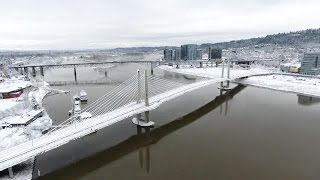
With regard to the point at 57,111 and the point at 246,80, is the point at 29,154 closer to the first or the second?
the point at 57,111

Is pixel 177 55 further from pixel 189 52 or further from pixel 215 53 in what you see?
pixel 215 53

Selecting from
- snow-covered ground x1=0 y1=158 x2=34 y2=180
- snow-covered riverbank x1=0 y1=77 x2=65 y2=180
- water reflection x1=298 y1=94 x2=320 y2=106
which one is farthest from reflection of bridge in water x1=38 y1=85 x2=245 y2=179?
water reflection x1=298 y1=94 x2=320 y2=106

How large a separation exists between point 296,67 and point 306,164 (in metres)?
39.5

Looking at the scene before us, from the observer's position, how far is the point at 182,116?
70.1 ft

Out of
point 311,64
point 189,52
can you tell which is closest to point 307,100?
point 311,64

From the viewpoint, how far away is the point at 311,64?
146 feet

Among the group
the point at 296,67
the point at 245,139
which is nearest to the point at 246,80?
the point at 296,67

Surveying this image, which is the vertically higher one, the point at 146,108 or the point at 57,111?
the point at 146,108

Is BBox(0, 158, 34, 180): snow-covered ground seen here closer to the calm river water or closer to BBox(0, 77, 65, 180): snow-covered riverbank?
BBox(0, 77, 65, 180): snow-covered riverbank

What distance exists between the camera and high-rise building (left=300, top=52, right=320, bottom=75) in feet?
143

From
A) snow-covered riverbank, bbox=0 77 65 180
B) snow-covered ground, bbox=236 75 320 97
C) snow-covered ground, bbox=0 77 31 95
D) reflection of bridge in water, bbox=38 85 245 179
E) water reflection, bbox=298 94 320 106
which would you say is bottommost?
reflection of bridge in water, bbox=38 85 245 179

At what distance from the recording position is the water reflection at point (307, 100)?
2593 cm

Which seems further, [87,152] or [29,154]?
[87,152]

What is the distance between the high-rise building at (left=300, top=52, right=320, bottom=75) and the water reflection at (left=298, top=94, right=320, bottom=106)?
1856 cm
